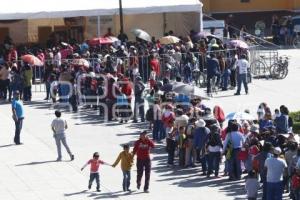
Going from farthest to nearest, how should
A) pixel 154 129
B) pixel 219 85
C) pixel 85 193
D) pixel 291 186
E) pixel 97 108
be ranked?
pixel 219 85 → pixel 97 108 → pixel 154 129 → pixel 85 193 → pixel 291 186

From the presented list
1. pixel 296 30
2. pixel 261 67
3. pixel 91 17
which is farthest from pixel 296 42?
pixel 91 17

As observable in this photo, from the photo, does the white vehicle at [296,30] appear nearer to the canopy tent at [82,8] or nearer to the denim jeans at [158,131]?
the canopy tent at [82,8]

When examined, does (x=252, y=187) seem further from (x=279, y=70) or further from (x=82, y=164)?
(x=279, y=70)

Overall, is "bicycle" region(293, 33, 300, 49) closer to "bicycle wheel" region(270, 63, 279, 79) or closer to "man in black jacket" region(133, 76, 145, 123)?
"bicycle wheel" region(270, 63, 279, 79)

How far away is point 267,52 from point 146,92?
13139 millimetres

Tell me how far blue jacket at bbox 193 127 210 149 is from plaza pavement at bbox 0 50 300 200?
2.17 ft

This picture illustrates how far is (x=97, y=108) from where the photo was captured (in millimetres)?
34562

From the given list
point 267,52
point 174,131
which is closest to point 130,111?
point 174,131

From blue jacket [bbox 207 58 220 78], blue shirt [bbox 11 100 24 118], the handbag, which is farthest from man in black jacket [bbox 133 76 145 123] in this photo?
the handbag

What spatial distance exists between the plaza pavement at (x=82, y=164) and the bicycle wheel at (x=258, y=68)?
485 cm

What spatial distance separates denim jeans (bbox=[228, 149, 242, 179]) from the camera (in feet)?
82.7

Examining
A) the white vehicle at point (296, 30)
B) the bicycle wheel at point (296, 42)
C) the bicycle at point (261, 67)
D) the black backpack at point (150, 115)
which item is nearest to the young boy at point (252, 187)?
the black backpack at point (150, 115)

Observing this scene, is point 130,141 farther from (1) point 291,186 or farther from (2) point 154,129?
(1) point 291,186

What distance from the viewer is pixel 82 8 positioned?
140 feet
